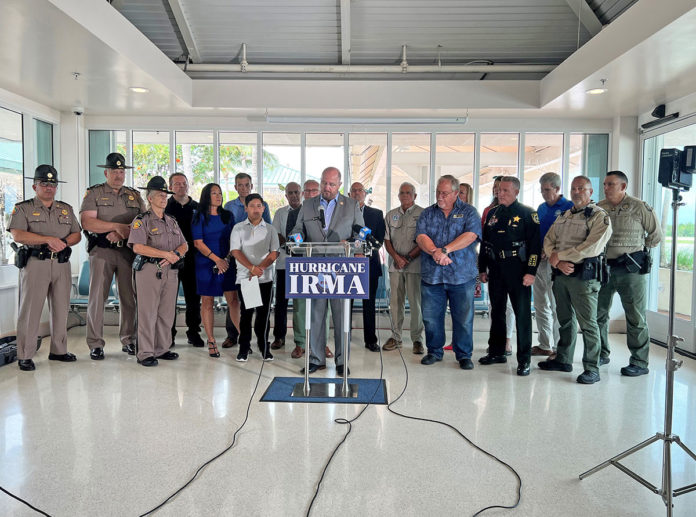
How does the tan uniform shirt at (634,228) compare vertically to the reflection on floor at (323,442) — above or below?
above

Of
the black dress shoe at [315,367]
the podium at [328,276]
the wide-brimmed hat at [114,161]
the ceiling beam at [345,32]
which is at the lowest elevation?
the black dress shoe at [315,367]

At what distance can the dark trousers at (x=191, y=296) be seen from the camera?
5219mm

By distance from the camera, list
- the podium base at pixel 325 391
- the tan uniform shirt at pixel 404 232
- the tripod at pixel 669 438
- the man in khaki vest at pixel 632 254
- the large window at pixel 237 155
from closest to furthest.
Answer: the tripod at pixel 669 438
the podium base at pixel 325 391
the man in khaki vest at pixel 632 254
the tan uniform shirt at pixel 404 232
the large window at pixel 237 155

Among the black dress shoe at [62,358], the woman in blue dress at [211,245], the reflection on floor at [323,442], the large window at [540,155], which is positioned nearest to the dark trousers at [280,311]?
the woman in blue dress at [211,245]

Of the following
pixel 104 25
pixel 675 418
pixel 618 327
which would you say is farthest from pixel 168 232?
pixel 618 327

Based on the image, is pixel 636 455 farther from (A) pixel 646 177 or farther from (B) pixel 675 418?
(A) pixel 646 177

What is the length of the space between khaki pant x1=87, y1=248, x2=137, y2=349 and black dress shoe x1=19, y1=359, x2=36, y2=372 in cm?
51

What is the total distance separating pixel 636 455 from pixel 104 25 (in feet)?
16.0

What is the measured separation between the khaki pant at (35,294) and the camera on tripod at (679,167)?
4.80 meters

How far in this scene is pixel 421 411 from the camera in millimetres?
3502

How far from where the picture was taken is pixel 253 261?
15.4ft

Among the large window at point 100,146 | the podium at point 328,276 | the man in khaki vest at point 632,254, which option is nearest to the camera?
the podium at point 328,276

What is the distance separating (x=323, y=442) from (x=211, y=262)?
8.10 ft

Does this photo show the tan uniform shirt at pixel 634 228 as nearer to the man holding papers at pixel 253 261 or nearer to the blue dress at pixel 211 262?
the man holding papers at pixel 253 261
